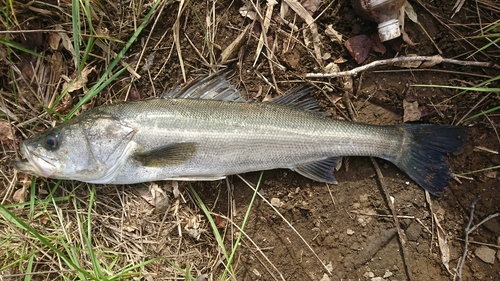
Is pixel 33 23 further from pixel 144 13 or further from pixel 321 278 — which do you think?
pixel 321 278

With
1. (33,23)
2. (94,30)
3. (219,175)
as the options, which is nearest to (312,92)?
(219,175)

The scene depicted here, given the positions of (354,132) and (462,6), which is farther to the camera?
(462,6)

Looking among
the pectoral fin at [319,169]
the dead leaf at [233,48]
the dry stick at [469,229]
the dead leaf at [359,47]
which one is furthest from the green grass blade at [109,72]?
the dry stick at [469,229]

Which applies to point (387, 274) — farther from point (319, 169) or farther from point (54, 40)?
point (54, 40)

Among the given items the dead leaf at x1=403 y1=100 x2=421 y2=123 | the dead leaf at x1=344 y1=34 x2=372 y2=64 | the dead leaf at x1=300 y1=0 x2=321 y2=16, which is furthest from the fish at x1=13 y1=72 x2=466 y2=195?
the dead leaf at x1=300 y1=0 x2=321 y2=16

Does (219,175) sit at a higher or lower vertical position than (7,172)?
lower

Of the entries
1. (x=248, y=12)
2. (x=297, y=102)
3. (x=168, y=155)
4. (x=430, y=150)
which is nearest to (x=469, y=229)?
(x=430, y=150)
